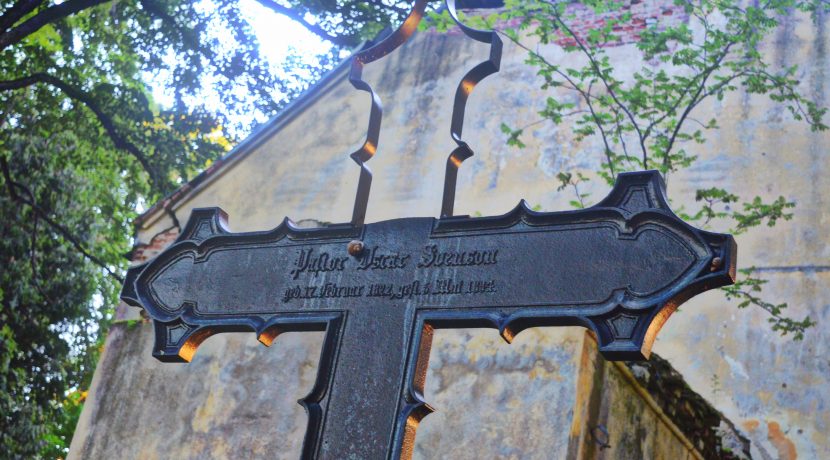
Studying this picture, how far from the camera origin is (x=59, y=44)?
1201 centimetres

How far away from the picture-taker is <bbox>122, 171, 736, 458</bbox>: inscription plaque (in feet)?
9.13

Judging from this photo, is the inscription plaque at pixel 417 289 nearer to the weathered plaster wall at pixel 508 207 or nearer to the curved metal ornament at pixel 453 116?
the curved metal ornament at pixel 453 116

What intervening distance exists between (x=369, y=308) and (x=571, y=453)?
8.27 ft

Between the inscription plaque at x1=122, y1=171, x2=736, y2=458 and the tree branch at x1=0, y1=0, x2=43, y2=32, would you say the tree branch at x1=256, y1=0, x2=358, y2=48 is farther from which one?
the inscription plaque at x1=122, y1=171, x2=736, y2=458

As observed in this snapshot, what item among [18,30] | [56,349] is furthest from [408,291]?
[56,349]

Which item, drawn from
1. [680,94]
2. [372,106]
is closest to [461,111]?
[372,106]

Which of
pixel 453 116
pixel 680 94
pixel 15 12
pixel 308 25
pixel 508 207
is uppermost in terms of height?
pixel 308 25

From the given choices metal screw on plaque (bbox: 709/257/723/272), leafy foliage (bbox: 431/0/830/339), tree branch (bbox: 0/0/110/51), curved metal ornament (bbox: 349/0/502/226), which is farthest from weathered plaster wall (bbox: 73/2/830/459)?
metal screw on plaque (bbox: 709/257/723/272)

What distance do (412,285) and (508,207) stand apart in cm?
598

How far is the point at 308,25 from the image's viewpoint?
41.0ft

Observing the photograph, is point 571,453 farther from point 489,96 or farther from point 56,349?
point 56,349

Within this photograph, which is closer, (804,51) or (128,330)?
(128,330)

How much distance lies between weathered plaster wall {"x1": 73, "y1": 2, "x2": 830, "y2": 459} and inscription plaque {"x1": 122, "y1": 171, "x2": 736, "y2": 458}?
2.55 metres

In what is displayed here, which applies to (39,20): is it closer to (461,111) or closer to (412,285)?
(461,111)
